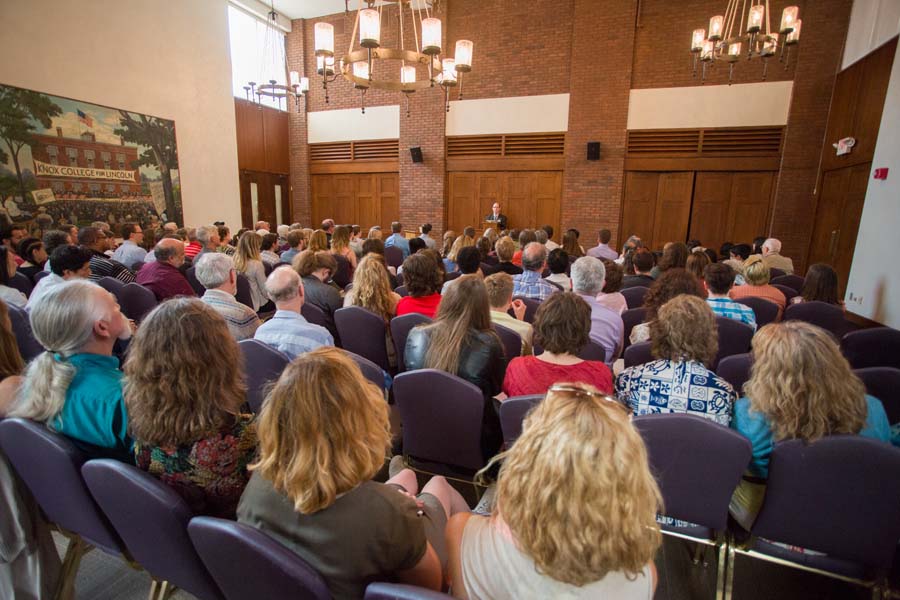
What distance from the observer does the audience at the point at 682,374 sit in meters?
1.81

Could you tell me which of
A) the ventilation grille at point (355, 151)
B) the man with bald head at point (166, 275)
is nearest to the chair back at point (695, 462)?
the man with bald head at point (166, 275)

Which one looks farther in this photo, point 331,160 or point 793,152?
point 331,160

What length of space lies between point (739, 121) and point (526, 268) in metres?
7.18

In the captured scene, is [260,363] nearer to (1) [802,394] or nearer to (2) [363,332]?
(2) [363,332]

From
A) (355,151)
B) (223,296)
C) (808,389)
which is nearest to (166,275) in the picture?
(223,296)

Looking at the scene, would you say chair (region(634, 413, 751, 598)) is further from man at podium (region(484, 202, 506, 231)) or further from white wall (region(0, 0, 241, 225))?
white wall (region(0, 0, 241, 225))

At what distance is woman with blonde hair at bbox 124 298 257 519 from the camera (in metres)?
1.32

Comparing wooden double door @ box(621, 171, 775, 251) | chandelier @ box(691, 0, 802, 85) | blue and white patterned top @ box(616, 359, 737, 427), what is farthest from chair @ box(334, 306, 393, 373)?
wooden double door @ box(621, 171, 775, 251)

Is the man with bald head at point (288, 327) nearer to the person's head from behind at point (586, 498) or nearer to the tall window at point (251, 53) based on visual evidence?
the person's head from behind at point (586, 498)

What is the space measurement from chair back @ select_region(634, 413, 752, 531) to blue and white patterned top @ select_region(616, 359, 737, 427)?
26 cm

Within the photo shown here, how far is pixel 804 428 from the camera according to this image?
1514 millimetres

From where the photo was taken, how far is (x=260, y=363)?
2311 millimetres

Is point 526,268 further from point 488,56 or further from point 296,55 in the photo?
point 296,55

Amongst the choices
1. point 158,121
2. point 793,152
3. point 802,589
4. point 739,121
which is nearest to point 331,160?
point 158,121
